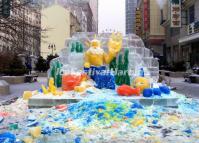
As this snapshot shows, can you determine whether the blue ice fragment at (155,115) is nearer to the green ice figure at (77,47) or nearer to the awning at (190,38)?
the green ice figure at (77,47)

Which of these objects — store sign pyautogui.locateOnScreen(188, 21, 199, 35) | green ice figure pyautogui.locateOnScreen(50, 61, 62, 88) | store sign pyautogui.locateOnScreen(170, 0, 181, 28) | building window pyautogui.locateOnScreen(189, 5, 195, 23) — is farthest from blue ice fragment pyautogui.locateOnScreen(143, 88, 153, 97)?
store sign pyautogui.locateOnScreen(170, 0, 181, 28)

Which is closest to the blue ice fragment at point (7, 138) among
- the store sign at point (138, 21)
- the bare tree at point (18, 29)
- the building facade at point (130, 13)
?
the bare tree at point (18, 29)

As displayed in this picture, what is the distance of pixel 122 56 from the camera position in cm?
1320

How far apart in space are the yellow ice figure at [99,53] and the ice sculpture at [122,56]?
20cm

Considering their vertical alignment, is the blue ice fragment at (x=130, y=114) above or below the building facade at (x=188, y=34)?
below

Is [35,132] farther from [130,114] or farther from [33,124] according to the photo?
A: [130,114]

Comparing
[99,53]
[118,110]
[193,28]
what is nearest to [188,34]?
[193,28]

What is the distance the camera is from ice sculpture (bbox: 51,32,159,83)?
43.9ft

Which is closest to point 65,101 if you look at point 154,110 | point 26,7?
point 154,110

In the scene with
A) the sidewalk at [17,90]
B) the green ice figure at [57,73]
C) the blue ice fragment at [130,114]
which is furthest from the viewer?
the sidewalk at [17,90]

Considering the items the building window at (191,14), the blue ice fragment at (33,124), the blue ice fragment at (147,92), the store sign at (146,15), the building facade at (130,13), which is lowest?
the blue ice fragment at (33,124)

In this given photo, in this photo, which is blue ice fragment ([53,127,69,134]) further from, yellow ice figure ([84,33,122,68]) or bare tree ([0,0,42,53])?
bare tree ([0,0,42,53])

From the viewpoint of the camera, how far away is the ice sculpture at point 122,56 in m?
13.4

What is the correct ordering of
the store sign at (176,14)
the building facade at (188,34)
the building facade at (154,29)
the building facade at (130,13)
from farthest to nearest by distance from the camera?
1. the building facade at (130,13)
2. the building facade at (154,29)
3. the store sign at (176,14)
4. the building facade at (188,34)
